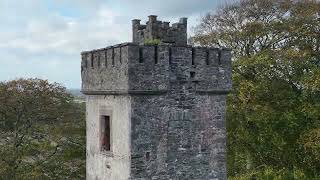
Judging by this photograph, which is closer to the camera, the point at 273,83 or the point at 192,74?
the point at 192,74

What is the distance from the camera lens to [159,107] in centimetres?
1081

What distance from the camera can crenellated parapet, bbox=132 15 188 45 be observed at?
1203 cm

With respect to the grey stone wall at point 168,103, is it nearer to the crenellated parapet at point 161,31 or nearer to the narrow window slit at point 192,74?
the narrow window slit at point 192,74

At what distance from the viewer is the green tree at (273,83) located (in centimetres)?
1867

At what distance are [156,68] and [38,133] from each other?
1017cm

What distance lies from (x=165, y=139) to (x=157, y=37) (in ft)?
8.83

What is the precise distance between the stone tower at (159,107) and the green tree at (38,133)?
23.8 feet

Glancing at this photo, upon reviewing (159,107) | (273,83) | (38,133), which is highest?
(273,83)

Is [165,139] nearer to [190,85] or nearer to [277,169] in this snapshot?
[190,85]

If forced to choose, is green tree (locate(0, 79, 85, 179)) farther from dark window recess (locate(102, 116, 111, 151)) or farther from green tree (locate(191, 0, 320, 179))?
dark window recess (locate(102, 116, 111, 151))

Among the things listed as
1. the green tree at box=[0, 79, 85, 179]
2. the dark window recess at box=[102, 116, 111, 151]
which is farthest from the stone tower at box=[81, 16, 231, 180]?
the green tree at box=[0, 79, 85, 179]

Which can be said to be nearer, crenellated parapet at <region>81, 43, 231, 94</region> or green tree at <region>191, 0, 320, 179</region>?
crenellated parapet at <region>81, 43, 231, 94</region>

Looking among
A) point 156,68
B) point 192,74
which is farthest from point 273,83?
point 156,68

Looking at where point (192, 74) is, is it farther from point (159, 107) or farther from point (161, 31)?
point (161, 31)
